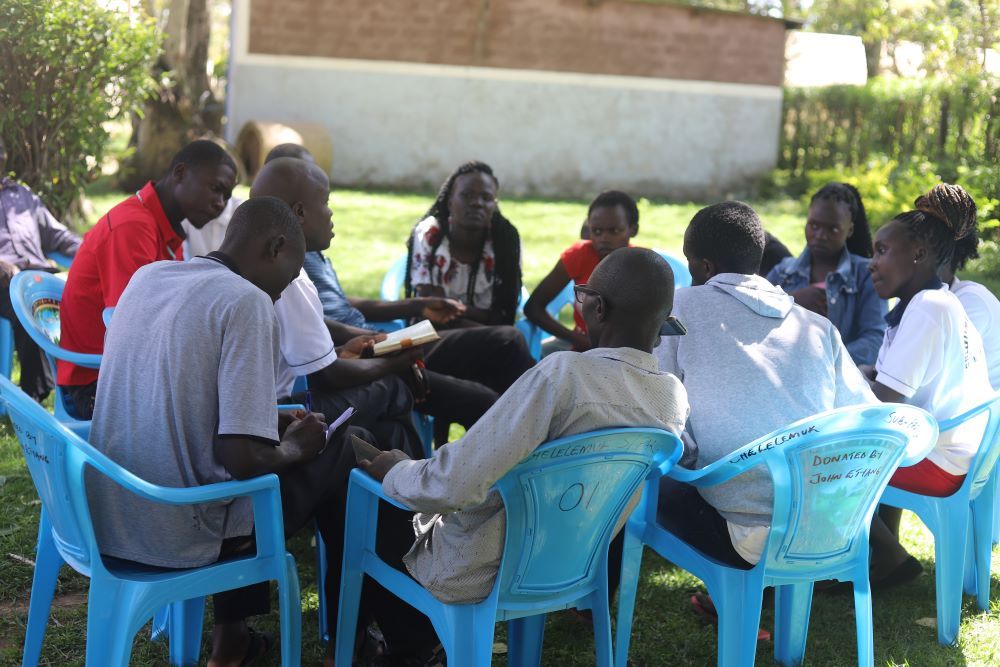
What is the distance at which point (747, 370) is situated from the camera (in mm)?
3082

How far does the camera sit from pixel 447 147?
15.6 m

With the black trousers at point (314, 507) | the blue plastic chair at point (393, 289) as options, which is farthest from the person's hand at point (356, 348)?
the blue plastic chair at point (393, 289)

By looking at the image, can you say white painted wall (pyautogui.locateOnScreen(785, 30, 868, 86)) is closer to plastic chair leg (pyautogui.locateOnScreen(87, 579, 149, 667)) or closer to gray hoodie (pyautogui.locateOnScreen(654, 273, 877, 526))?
gray hoodie (pyautogui.locateOnScreen(654, 273, 877, 526))

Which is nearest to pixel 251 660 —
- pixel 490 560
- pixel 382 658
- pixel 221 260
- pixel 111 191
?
pixel 382 658

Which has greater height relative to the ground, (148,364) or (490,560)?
(148,364)

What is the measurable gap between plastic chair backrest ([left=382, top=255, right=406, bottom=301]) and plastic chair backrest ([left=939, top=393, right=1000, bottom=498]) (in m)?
2.82

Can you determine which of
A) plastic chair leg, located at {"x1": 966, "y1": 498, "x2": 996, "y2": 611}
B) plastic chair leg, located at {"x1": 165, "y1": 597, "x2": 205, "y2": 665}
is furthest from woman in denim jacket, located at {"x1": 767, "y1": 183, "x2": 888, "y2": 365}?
plastic chair leg, located at {"x1": 165, "y1": 597, "x2": 205, "y2": 665}

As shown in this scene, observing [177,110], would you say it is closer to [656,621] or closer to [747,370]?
[656,621]

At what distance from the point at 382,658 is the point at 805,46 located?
85.9 ft

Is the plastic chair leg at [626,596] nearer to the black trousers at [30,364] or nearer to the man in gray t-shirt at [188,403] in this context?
the man in gray t-shirt at [188,403]

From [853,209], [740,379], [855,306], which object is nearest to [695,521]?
[740,379]

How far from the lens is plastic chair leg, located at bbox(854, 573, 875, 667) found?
3.10 meters

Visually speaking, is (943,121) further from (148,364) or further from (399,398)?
(148,364)

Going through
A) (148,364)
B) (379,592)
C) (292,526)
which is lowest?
(379,592)
